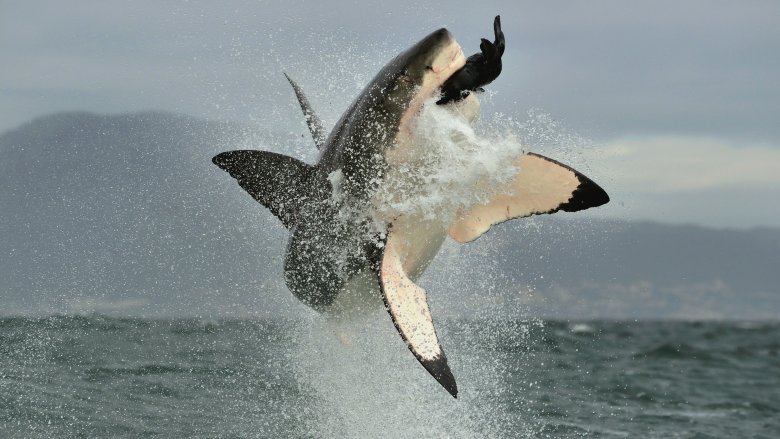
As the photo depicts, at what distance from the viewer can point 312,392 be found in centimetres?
1055

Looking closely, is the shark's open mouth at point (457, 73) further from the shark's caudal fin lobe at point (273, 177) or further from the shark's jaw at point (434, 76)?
the shark's caudal fin lobe at point (273, 177)

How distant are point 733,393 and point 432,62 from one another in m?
20.1

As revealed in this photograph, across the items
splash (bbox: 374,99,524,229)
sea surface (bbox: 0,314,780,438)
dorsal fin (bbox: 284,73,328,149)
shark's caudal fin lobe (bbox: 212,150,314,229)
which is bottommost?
sea surface (bbox: 0,314,780,438)

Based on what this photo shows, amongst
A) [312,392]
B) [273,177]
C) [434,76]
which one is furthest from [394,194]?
[312,392]

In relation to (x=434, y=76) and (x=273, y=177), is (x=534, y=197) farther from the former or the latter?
(x=273, y=177)

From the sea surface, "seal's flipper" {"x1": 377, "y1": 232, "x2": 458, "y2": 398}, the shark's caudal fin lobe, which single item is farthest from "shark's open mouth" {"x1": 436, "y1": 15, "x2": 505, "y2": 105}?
the sea surface

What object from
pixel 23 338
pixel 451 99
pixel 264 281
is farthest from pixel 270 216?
pixel 23 338

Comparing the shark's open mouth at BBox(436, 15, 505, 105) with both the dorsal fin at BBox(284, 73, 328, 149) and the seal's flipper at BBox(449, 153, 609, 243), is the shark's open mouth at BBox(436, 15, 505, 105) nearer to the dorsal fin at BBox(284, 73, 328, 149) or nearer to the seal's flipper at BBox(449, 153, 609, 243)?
the seal's flipper at BBox(449, 153, 609, 243)

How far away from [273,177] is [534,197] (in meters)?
2.53

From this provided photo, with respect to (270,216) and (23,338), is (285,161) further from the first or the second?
(23,338)

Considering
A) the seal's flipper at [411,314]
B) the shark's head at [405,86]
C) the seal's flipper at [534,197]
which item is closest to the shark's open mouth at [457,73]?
the shark's head at [405,86]

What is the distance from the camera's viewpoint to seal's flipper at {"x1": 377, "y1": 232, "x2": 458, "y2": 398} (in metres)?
6.84

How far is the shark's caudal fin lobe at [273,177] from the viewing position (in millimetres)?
8203

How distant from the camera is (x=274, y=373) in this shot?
16047mm
